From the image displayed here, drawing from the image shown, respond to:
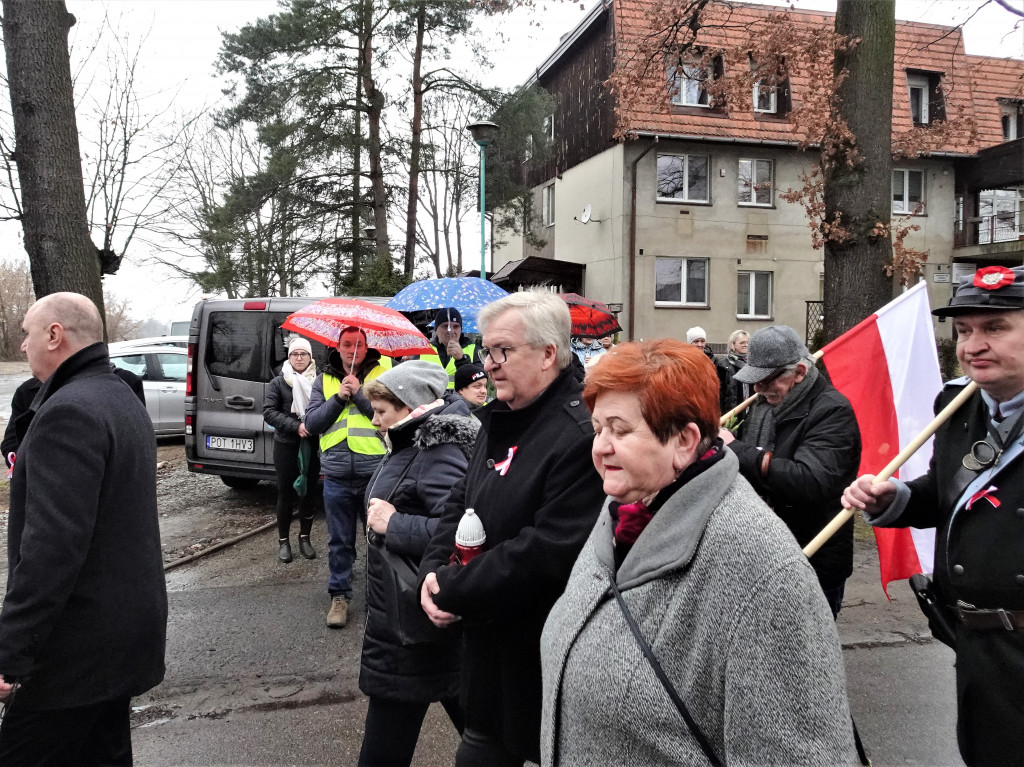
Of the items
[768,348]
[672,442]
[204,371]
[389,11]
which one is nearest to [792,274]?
[389,11]

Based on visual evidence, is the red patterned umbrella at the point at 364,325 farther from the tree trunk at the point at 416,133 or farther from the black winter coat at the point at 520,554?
the tree trunk at the point at 416,133

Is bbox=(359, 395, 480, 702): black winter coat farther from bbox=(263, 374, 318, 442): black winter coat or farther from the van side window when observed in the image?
the van side window

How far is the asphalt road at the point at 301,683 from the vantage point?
3463 mm

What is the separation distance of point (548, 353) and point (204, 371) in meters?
6.28

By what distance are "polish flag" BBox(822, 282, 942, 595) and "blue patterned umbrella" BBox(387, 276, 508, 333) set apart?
3.05 metres

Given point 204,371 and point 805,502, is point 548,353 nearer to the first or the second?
point 805,502

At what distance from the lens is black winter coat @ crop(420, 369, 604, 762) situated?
2.12 m

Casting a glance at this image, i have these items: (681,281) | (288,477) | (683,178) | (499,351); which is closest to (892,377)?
(499,351)

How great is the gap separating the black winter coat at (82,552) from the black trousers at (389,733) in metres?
0.78

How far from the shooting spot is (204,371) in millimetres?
7773

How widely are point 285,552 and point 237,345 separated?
8.51 feet

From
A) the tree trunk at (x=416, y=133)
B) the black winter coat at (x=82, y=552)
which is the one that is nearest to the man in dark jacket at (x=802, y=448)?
the black winter coat at (x=82, y=552)

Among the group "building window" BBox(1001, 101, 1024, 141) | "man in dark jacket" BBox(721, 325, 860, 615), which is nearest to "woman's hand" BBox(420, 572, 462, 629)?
"man in dark jacket" BBox(721, 325, 860, 615)

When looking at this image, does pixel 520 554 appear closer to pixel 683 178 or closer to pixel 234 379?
pixel 234 379
